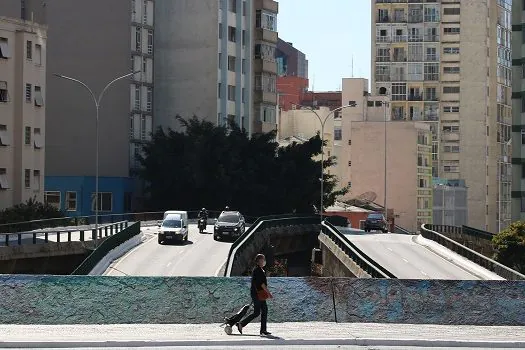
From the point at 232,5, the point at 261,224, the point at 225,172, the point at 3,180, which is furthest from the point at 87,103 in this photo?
the point at 261,224

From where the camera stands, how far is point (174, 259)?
222 feet

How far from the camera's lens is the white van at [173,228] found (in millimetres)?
77312

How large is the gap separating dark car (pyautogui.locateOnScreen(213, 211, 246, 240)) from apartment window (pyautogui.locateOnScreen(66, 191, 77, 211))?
29.0 meters

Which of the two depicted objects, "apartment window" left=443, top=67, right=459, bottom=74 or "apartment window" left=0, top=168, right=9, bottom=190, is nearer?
"apartment window" left=0, top=168, right=9, bottom=190

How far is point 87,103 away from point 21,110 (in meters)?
20.3

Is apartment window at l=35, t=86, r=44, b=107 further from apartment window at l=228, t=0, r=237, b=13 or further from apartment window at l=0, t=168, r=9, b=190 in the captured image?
apartment window at l=228, t=0, r=237, b=13

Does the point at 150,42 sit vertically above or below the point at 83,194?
above

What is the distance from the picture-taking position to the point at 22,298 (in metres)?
30.1

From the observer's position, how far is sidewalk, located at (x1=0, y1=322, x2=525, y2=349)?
26844 mm

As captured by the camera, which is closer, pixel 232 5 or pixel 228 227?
pixel 228 227

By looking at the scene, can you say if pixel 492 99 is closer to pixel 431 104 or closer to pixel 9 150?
pixel 431 104

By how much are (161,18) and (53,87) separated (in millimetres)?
18363

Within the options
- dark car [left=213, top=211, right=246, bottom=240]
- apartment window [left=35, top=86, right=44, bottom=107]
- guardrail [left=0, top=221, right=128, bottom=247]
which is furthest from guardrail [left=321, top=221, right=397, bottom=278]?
apartment window [left=35, top=86, right=44, bottom=107]

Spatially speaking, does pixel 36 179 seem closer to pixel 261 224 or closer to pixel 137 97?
pixel 261 224
